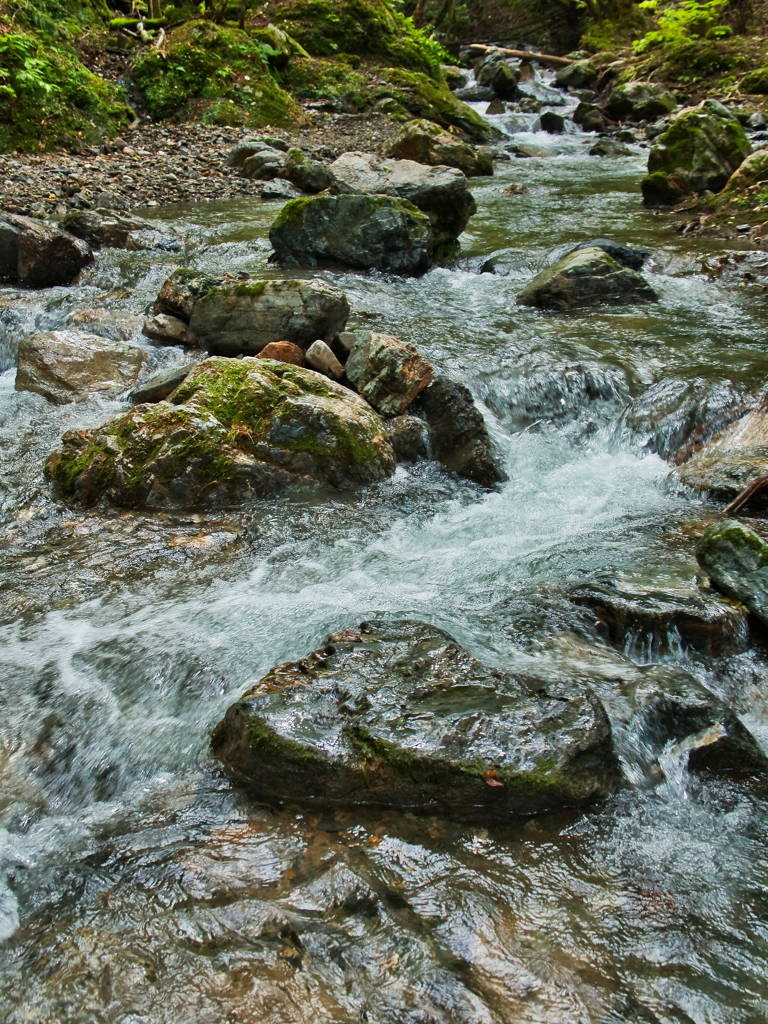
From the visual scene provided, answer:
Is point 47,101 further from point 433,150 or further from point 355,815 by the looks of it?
point 355,815

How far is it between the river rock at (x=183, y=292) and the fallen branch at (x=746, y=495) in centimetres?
505

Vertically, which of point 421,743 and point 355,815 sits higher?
point 421,743

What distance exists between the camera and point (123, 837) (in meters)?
2.64

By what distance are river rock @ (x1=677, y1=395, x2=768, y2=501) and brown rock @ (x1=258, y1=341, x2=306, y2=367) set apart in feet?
10.4

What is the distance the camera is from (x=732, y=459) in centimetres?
537

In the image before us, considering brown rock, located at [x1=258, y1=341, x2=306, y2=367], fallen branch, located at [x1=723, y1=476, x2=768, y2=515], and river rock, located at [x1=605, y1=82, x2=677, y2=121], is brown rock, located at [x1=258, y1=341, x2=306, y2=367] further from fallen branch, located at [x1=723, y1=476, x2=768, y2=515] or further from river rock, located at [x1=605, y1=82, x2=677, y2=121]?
river rock, located at [x1=605, y1=82, x2=677, y2=121]

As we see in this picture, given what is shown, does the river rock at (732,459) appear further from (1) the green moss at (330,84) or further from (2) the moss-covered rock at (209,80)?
(1) the green moss at (330,84)

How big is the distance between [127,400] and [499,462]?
10.3 feet

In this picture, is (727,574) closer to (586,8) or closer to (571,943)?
(571,943)

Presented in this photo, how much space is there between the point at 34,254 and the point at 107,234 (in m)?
1.57

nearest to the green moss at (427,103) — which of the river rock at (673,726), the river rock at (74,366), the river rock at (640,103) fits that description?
the river rock at (640,103)

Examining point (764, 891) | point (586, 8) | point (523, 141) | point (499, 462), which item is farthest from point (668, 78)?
point (764, 891)

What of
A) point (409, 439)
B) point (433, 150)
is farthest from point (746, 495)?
point (433, 150)

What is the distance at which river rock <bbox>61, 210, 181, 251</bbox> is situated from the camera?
31.4ft
